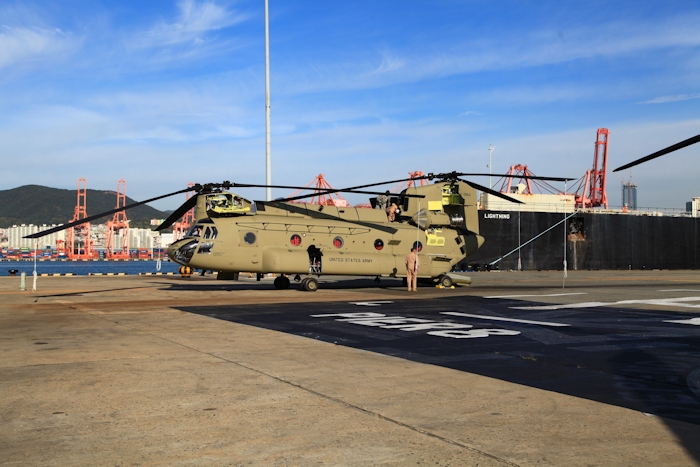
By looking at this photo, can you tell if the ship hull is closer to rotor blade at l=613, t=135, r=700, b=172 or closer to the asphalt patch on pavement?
the asphalt patch on pavement

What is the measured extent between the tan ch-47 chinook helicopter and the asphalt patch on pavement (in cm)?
567

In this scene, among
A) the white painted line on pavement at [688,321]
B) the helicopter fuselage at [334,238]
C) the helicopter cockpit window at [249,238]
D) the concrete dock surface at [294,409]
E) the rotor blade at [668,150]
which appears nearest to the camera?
the concrete dock surface at [294,409]

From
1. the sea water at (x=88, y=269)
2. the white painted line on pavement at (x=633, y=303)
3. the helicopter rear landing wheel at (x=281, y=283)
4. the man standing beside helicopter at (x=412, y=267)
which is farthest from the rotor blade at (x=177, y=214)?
the sea water at (x=88, y=269)

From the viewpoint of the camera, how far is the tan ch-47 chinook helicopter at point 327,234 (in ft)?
75.2

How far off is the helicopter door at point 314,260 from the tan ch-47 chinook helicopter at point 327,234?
41mm

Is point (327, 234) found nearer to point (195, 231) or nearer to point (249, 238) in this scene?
point (249, 238)

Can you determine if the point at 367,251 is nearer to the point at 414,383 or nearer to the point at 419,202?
the point at 419,202

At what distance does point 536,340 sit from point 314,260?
14.6 m

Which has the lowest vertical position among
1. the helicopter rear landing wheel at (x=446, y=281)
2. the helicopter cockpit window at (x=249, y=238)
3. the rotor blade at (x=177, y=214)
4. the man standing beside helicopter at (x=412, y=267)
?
the helicopter rear landing wheel at (x=446, y=281)

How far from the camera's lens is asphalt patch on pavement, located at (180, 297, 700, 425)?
6.98 m

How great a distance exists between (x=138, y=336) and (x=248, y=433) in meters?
6.86

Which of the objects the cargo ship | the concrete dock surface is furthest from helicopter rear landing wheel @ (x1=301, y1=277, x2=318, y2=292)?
the cargo ship

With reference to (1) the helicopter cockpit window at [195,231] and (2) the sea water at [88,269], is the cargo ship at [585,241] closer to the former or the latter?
(1) the helicopter cockpit window at [195,231]

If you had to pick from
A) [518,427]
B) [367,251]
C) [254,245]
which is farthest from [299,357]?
[367,251]
